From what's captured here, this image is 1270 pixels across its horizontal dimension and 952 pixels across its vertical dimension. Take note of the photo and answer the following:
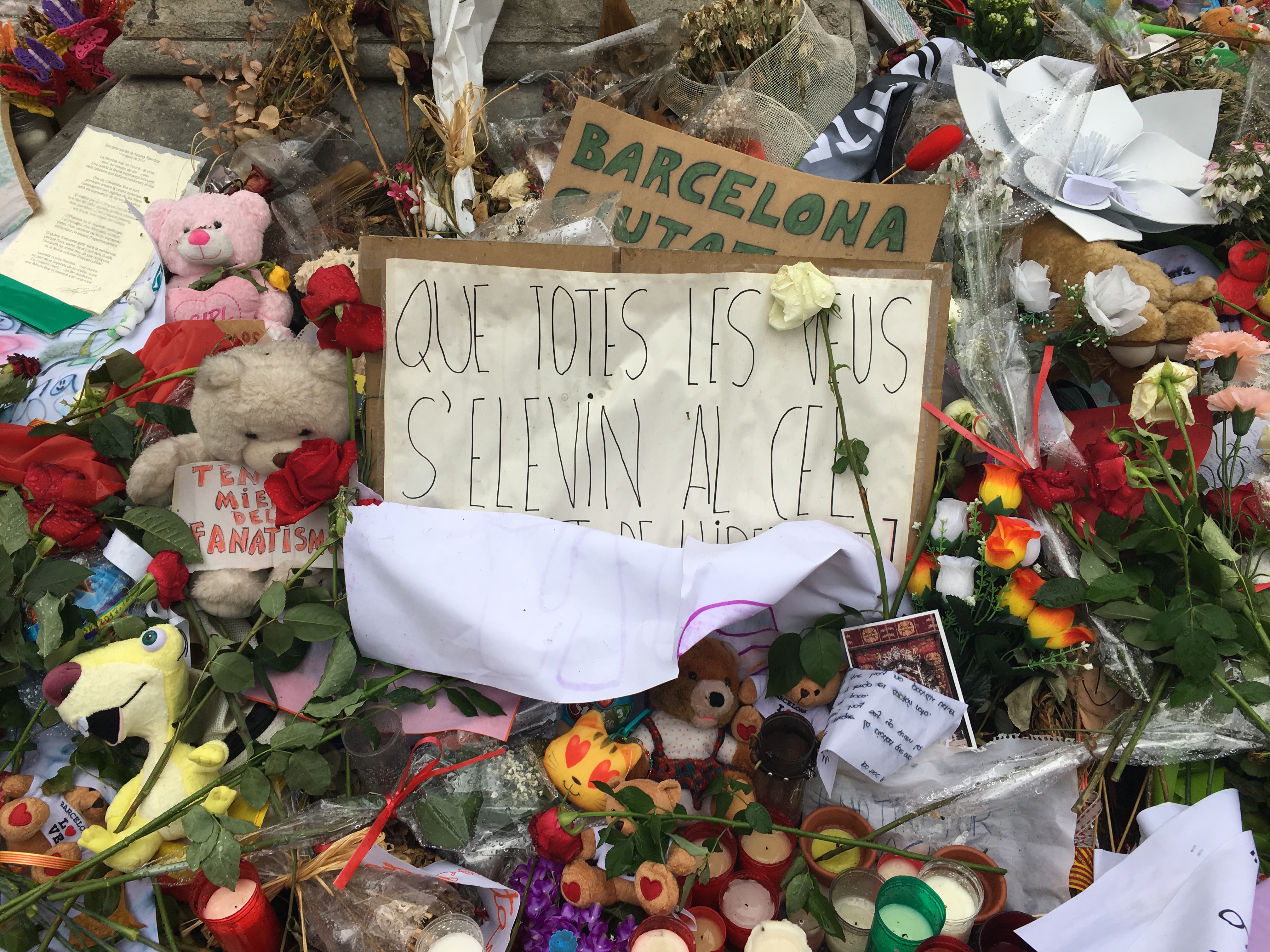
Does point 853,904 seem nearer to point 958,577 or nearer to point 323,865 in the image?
point 958,577

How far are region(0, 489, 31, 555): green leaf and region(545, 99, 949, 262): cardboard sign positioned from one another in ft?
3.69

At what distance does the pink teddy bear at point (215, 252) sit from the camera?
1.93 metres

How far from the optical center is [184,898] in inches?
51.9

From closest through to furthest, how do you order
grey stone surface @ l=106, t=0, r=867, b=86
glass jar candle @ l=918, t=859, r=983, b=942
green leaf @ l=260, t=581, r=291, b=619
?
1. glass jar candle @ l=918, t=859, r=983, b=942
2. green leaf @ l=260, t=581, r=291, b=619
3. grey stone surface @ l=106, t=0, r=867, b=86

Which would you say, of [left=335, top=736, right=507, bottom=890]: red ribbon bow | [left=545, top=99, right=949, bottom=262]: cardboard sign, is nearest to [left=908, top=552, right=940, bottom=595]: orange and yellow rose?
[left=545, top=99, right=949, bottom=262]: cardboard sign

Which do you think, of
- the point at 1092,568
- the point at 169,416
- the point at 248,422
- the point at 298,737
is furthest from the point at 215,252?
the point at 1092,568

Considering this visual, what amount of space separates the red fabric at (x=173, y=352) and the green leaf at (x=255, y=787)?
0.73 meters

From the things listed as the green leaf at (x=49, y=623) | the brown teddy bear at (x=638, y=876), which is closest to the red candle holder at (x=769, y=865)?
the brown teddy bear at (x=638, y=876)

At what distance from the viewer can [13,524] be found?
1393 mm

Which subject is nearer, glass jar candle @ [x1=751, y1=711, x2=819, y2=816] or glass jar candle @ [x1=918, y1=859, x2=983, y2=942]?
glass jar candle @ [x1=918, y1=859, x2=983, y2=942]

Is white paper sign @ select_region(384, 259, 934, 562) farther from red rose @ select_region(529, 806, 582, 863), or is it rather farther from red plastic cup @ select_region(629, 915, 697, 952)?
red plastic cup @ select_region(629, 915, 697, 952)

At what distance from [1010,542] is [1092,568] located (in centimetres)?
15

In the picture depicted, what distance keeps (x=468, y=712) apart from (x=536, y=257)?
81 centimetres

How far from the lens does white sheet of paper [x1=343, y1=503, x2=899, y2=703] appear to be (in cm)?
134
